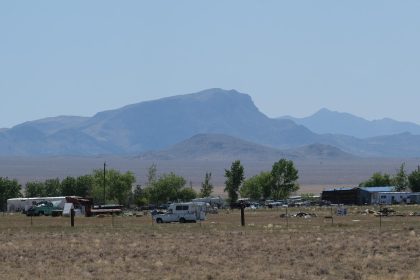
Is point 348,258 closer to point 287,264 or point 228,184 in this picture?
point 287,264

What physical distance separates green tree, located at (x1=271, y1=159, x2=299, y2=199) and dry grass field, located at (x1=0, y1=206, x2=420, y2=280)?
3672 inches

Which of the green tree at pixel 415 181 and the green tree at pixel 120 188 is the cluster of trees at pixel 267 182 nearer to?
the green tree at pixel 120 188

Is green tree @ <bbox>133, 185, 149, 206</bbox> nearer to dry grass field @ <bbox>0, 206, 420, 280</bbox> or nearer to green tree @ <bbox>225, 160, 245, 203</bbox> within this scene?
green tree @ <bbox>225, 160, 245, 203</bbox>

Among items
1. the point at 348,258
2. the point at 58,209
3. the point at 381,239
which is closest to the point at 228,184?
the point at 58,209

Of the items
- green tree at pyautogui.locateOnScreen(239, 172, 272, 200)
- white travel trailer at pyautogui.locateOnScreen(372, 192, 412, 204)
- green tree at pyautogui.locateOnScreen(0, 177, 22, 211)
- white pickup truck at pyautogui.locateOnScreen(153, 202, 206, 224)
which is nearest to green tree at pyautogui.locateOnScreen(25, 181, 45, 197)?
green tree at pyautogui.locateOnScreen(0, 177, 22, 211)

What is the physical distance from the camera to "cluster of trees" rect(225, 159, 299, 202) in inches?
5404

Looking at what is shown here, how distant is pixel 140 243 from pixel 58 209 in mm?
48581

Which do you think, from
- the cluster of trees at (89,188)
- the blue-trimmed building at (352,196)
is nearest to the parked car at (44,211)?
the cluster of trees at (89,188)

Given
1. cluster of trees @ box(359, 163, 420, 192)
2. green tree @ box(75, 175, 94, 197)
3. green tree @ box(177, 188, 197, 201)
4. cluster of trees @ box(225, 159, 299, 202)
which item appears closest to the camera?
green tree @ box(177, 188, 197, 201)

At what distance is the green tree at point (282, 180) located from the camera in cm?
14050

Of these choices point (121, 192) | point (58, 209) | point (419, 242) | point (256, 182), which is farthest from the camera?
point (256, 182)

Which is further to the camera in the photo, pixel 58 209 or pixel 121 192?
pixel 121 192

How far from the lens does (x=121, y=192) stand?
130125 millimetres

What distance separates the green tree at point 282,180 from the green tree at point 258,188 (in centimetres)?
108
